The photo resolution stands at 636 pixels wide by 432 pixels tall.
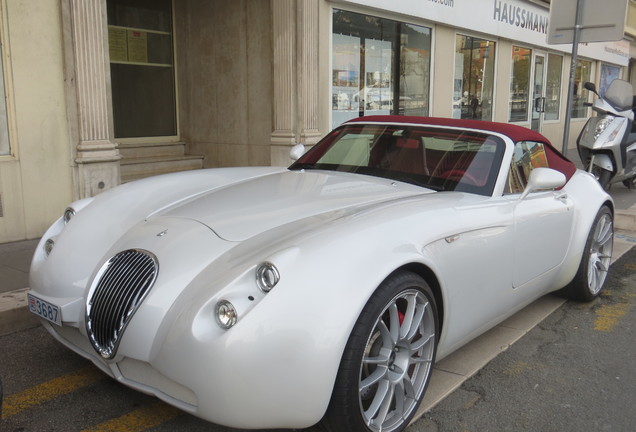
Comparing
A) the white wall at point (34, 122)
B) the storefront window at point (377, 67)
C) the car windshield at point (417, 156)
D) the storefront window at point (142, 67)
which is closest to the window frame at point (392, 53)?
the storefront window at point (377, 67)

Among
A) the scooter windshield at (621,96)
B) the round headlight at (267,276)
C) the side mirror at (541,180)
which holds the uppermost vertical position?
the scooter windshield at (621,96)

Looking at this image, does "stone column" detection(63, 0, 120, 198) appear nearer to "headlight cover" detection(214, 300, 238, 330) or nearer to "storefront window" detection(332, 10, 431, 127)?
"storefront window" detection(332, 10, 431, 127)

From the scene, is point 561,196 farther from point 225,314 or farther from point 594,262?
point 225,314

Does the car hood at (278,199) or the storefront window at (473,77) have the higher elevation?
the storefront window at (473,77)

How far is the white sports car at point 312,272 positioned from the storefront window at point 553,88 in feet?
48.3

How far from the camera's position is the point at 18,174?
6152 mm

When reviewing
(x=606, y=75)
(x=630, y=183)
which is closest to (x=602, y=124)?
(x=630, y=183)

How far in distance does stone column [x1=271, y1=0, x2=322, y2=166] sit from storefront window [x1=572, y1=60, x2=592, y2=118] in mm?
13312

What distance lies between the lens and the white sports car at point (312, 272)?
7.29 ft

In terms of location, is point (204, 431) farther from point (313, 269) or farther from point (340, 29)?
point (340, 29)

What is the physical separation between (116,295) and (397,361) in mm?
1270

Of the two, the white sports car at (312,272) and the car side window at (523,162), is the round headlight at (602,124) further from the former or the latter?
the white sports car at (312,272)

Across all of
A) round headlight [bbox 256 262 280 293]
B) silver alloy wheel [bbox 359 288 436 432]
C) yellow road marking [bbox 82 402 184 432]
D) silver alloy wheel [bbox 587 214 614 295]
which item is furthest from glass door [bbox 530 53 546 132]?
round headlight [bbox 256 262 280 293]

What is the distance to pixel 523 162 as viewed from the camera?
155 inches
